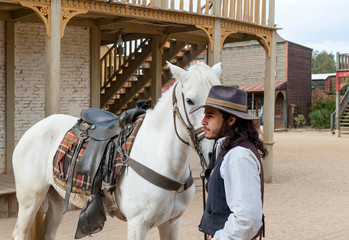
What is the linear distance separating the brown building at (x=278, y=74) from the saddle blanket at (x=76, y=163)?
2681 cm

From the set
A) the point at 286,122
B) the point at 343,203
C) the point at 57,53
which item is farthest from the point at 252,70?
the point at 57,53

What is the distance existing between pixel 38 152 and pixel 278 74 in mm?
28496

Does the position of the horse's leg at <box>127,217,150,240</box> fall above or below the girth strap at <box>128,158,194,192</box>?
below

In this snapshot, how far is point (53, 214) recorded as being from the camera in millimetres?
4562

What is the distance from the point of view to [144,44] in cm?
1288

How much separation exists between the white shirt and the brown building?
2851 cm

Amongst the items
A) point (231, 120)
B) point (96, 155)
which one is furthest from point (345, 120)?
point (231, 120)

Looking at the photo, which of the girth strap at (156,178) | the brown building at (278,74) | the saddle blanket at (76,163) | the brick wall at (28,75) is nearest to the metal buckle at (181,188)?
the girth strap at (156,178)

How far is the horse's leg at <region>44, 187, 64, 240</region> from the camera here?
179 inches

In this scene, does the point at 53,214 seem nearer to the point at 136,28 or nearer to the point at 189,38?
the point at 136,28

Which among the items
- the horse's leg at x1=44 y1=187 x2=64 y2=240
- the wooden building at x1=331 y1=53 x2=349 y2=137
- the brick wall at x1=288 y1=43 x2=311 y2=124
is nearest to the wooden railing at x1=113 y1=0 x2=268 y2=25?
the horse's leg at x1=44 y1=187 x2=64 y2=240

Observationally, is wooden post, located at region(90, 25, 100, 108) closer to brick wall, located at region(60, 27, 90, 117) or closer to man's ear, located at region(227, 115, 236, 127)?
brick wall, located at region(60, 27, 90, 117)

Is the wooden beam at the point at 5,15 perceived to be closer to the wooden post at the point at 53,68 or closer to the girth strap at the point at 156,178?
the wooden post at the point at 53,68

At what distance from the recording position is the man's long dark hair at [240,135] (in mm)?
A: 2211
